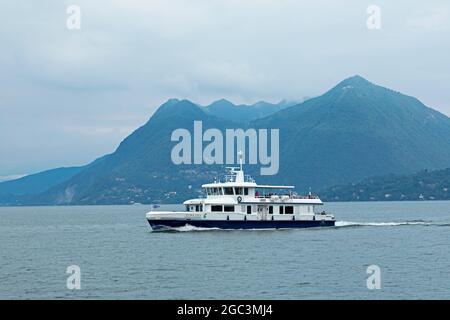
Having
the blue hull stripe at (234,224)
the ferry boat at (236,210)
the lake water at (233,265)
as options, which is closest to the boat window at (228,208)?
the ferry boat at (236,210)

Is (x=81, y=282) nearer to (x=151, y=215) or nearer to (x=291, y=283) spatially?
(x=291, y=283)

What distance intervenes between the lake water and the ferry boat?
126cm

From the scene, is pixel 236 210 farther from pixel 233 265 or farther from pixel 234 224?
pixel 233 265

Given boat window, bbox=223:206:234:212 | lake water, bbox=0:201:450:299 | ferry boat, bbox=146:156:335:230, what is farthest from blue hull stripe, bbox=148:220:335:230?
boat window, bbox=223:206:234:212

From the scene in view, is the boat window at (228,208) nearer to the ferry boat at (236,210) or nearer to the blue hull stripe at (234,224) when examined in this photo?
the ferry boat at (236,210)

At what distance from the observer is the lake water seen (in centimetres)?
4512

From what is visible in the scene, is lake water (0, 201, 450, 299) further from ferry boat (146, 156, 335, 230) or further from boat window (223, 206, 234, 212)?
boat window (223, 206, 234, 212)

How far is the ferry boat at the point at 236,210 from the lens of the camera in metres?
81.2

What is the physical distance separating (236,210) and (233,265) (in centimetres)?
2461

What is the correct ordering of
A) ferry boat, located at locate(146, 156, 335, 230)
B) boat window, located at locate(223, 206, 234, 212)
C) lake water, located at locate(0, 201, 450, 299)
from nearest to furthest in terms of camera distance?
lake water, located at locate(0, 201, 450, 299)
ferry boat, located at locate(146, 156, 335, 230)
boat window, located at locate(223, 206, 234, 212)

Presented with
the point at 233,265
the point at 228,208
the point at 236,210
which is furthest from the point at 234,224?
the point at 233,265

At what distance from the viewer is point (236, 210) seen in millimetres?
81875

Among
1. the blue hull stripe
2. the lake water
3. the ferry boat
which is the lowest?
the lake water
